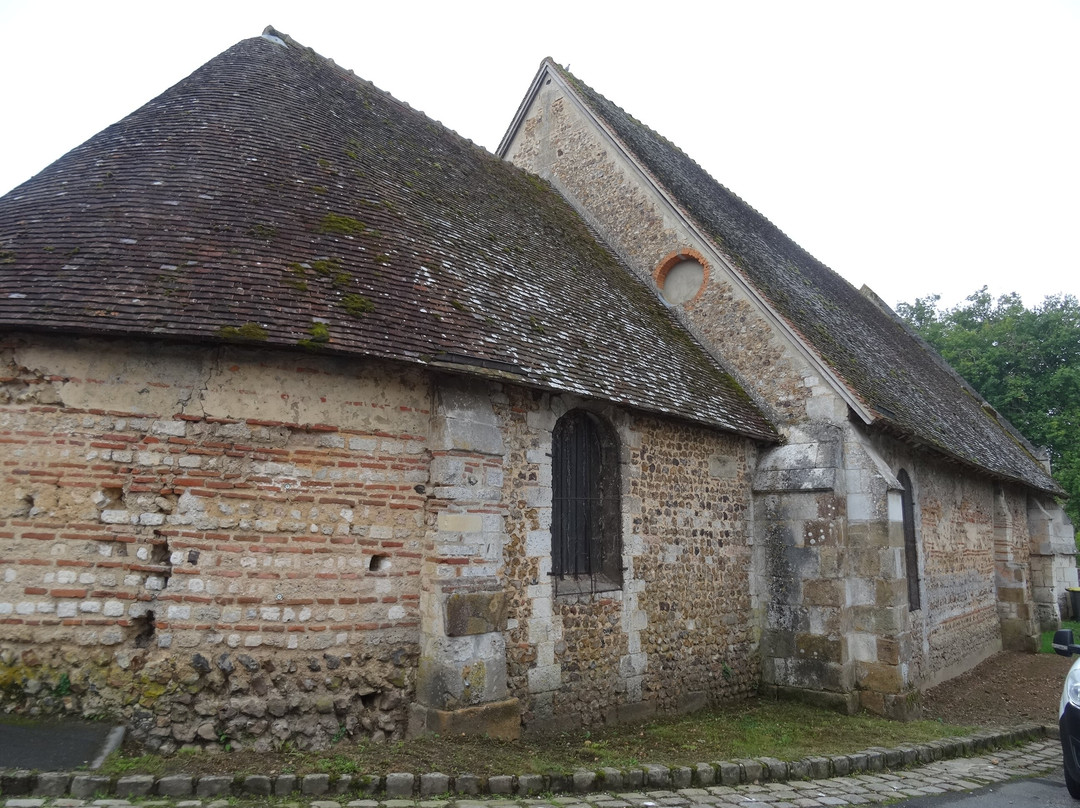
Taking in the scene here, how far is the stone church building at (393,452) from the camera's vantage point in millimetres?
5723

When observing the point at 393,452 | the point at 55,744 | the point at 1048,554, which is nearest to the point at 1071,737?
the point at 393,452

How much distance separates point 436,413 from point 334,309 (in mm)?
1225

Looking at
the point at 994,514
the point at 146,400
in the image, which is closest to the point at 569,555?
the point at 146,400

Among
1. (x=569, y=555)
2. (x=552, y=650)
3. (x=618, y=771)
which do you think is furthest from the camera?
(x=569, y=555)

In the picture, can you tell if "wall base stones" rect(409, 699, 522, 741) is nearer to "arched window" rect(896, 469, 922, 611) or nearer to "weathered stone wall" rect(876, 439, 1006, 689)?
"weathered stone wall" rect(876, 439, 1006, 689)

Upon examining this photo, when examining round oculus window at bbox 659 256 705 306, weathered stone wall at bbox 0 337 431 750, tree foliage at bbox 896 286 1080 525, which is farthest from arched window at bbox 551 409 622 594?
tree foliage at bbox 896 286 1080 525

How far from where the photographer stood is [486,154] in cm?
1214

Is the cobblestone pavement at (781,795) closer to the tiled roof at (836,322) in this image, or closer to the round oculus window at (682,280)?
the tiled roof at (836,322)

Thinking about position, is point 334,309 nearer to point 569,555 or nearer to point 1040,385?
point 569,555

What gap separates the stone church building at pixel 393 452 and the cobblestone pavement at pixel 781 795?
37.2 inches

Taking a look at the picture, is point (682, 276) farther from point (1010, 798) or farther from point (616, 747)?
point (1010, 798)

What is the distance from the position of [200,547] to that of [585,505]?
395 centimetres

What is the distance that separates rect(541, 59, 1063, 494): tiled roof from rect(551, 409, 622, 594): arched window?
3.60 metres

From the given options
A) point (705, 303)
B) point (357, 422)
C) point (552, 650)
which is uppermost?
point (705, 303)
